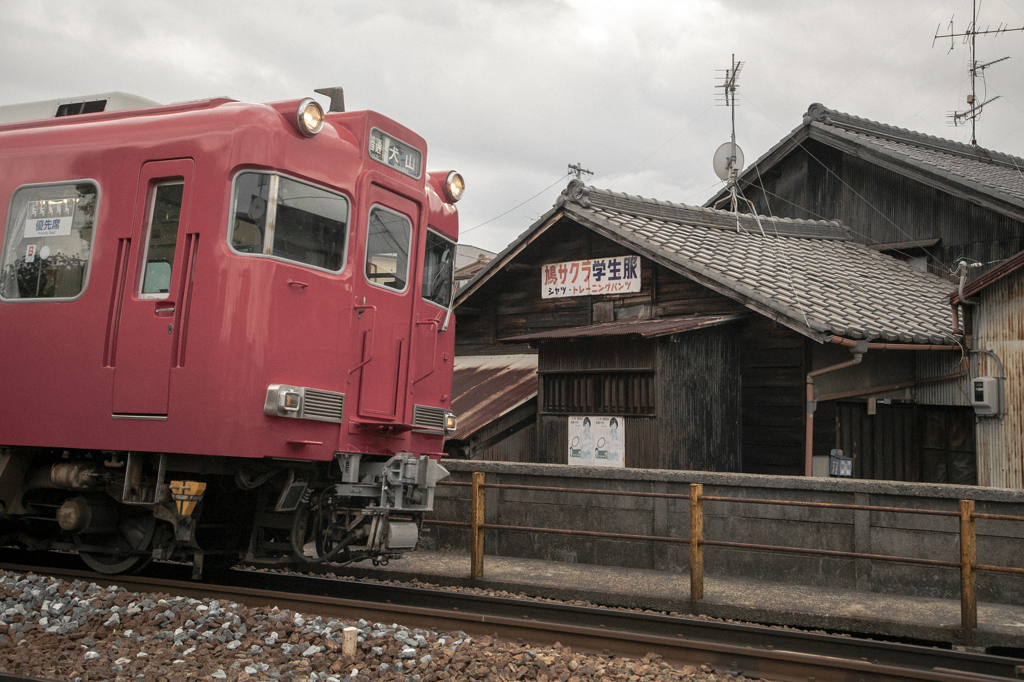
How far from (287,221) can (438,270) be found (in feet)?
6.65

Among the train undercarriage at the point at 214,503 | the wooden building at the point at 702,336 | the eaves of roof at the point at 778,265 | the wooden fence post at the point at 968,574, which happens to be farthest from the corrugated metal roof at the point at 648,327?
the wooden fence post at the point at 968,574

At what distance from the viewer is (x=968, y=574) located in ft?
18.7

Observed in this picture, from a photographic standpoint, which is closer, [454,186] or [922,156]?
[454,186]

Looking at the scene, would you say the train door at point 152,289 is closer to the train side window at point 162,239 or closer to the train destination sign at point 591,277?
the train side window at point 162,239

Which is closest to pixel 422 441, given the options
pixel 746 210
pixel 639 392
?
pixel 639 392

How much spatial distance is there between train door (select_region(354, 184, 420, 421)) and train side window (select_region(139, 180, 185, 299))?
1.38 meters

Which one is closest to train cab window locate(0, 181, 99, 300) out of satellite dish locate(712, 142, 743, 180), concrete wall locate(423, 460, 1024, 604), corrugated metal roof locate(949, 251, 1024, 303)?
concrete wall locate(423, 460, 1024, 604)

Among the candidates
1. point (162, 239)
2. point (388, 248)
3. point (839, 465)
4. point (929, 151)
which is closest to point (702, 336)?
point (839, 465)

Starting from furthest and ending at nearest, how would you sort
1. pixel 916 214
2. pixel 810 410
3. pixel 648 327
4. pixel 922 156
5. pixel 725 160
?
pixel 922 156, pixel 725 160, pixel 916 214, pixel 810 410, pixel 648 327

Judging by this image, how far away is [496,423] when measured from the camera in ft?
38.3

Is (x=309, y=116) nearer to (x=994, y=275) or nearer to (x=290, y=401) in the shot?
(x=290, y=401)

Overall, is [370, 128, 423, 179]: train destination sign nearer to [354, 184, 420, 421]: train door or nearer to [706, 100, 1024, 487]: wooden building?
[354, 184, 420, 421]: train door

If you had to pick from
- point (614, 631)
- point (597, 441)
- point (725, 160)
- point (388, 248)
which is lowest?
point (614, 631)

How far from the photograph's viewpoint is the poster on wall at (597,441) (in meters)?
10.2
